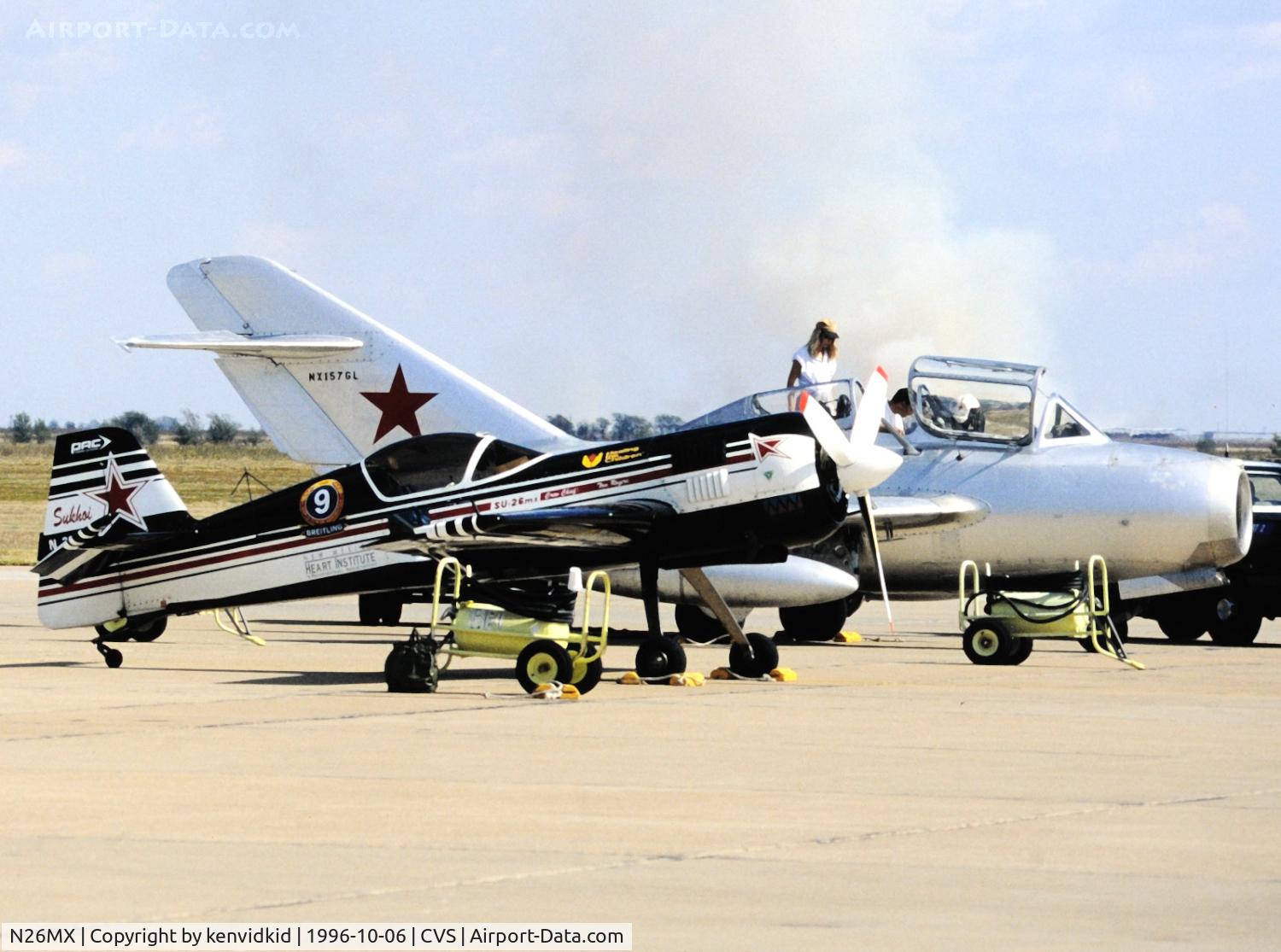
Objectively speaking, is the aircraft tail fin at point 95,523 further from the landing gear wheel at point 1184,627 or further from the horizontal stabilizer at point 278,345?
the landing gear wheel at point 1184,627

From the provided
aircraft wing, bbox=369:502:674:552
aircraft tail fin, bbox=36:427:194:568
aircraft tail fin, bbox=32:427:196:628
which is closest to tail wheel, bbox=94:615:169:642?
aircraft tail fin, bbox=32:427:196:628

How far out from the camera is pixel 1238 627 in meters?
20.3

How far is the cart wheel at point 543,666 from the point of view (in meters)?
12.7

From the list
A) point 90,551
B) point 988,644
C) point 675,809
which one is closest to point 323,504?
point 90,551

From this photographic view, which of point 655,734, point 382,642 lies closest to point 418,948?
point 655,734

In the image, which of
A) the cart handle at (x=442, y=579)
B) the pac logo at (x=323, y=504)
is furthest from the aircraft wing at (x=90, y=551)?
→ the cart handle at (x=442, y=579)

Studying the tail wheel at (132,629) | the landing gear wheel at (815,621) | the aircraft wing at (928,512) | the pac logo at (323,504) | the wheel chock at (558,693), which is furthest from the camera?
the landing gear wheel at (815,621)

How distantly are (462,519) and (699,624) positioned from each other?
19.6 feet

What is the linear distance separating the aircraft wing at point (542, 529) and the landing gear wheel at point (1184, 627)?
901 centimetres

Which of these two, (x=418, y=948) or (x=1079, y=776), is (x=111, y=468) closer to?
(x=1079, y=776)

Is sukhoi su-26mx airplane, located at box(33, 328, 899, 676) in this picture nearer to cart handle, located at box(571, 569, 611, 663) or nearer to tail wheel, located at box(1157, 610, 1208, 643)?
cart handle, located at box(571, 569, 611, 663)

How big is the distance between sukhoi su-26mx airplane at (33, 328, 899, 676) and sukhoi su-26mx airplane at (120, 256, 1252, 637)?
1.61 metres

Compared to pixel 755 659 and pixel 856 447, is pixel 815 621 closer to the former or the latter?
pixel 755 659

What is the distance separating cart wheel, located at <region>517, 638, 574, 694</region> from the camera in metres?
12.7
